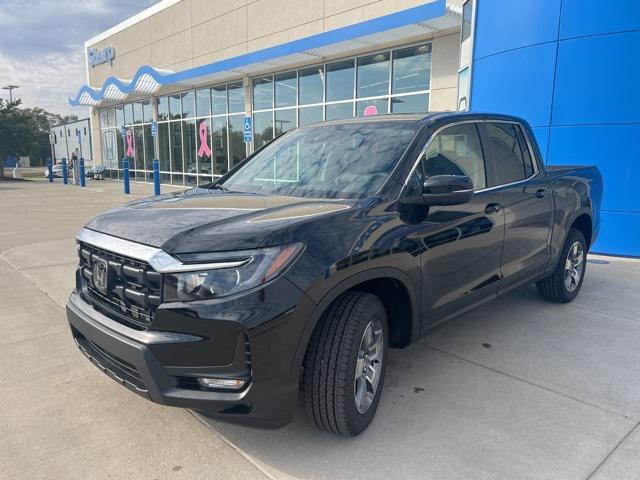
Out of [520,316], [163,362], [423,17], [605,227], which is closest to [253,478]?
[163,362]

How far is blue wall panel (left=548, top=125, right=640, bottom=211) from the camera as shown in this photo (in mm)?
7165

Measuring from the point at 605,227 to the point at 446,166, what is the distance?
5456mm

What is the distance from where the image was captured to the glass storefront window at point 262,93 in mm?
17875

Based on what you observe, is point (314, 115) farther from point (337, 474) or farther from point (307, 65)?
point (337, 474)

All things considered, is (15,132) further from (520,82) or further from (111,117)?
(520,82)

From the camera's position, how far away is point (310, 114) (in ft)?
53.0

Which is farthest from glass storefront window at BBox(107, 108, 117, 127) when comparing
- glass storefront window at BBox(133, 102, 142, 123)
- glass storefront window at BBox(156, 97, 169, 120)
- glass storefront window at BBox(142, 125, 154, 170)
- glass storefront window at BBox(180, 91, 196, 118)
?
glass storefront window at BBox(180, 91, 196, 118)

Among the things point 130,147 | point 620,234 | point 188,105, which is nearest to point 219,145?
point 188,105

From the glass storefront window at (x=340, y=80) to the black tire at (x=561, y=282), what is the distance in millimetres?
10730

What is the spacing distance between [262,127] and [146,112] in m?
10.3

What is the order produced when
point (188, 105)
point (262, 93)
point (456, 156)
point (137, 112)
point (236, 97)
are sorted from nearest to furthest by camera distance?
point (456, 156), point (262, 93), point (236, 97), point (188, 105), point (137, 112)

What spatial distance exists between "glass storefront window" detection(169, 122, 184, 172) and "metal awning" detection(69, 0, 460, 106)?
1821mm

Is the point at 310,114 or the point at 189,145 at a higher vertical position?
the point at 310,114

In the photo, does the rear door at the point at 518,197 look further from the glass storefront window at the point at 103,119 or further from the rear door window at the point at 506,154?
the glass storefront window at the point at 103,119
